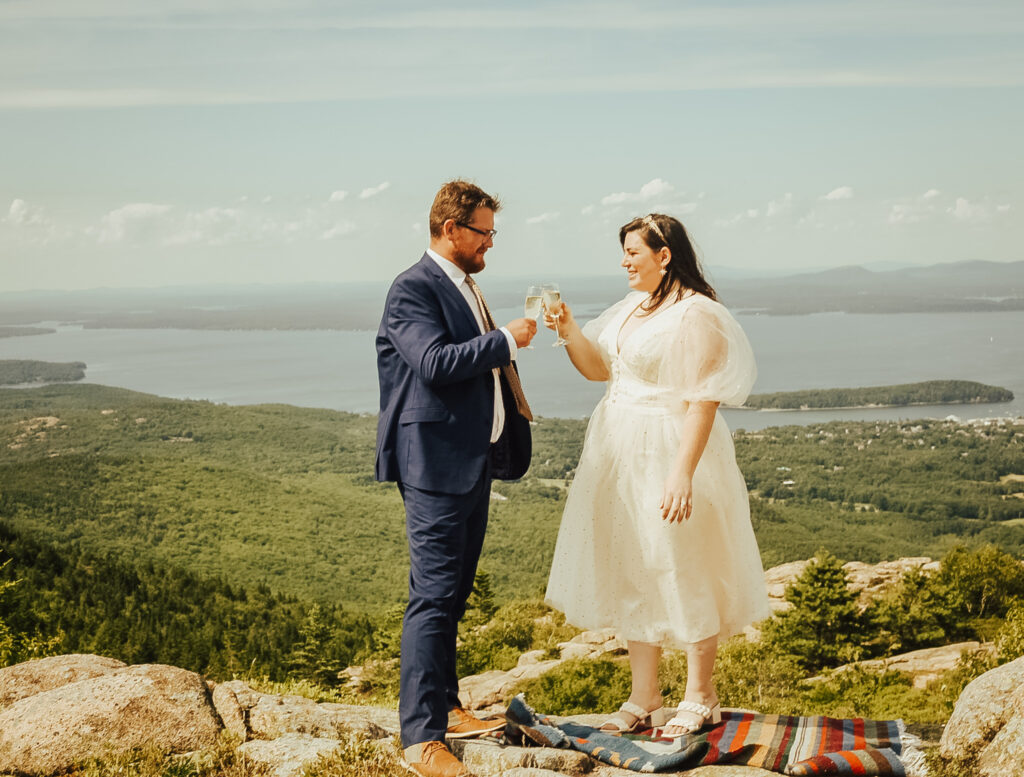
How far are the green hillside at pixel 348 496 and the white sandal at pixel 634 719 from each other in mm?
31722

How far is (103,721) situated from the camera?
4.10 m

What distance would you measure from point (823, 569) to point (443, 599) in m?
9.66

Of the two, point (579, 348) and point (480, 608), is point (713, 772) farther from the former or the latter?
point (480, 608)

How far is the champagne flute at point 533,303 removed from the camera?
384 centimetres

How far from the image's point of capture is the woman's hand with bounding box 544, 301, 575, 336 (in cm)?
411

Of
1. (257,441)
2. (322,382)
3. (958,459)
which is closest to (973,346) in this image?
(958,459)

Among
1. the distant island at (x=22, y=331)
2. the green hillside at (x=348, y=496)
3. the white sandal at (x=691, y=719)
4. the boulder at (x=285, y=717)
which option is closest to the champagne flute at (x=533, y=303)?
the white sandal at (x=691, y=719)

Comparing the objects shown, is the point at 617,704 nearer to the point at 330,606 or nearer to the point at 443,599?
the point at 443,599

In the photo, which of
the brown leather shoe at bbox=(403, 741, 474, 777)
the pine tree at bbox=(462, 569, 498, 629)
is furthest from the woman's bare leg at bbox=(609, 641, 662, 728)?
the pine tree at bbox=(462, 569, 498, 629)

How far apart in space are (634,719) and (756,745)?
58 centimetres

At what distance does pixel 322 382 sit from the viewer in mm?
103188

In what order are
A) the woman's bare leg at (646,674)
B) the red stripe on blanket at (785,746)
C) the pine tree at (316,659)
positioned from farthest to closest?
the pine tree at (316,659) < the woman's bare leg at (646,674) < the red stripe on blanket at (785,746)

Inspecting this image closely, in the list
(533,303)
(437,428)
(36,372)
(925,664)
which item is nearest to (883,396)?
(925,664)

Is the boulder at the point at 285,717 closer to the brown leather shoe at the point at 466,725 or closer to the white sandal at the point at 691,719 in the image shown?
the brown leather shoe at the point at 466,725
